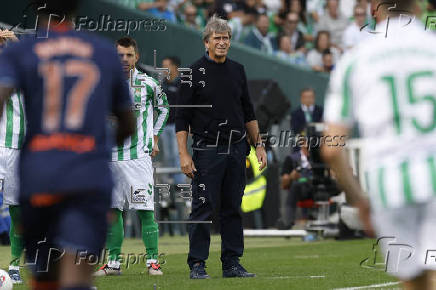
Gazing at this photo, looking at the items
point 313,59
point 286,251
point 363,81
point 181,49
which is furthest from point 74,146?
point 313,59

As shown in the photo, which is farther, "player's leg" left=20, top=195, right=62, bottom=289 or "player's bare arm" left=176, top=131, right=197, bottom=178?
"player's bare arm" left=176, top=131, right=197, bottom=178

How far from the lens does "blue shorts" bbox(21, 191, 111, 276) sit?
4.77 metres

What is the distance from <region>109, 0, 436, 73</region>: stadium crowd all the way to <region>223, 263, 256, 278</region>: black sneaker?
10552mm

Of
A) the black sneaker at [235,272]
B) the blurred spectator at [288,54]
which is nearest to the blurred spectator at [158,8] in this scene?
the blurred spectator at [288,54]

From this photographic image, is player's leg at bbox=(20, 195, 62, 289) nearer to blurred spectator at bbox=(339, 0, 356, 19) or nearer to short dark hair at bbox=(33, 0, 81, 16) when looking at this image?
short dark hair at bbox=(33, 0, 81, 16)

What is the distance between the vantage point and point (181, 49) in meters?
20.9

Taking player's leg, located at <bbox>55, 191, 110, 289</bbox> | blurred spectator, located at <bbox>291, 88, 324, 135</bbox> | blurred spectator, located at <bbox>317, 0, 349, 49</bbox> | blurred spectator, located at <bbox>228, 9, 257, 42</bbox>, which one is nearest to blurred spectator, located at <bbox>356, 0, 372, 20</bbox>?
blurred spectator, located at <bbox>317, 0, 349, 49</bbox>

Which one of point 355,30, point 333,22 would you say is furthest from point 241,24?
point 333,22

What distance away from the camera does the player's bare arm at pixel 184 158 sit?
10.6 metres

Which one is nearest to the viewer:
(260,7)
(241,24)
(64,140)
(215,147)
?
(64,140)

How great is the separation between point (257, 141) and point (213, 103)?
611 millimetres

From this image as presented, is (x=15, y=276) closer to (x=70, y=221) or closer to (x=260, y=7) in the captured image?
(x=70, y=221)

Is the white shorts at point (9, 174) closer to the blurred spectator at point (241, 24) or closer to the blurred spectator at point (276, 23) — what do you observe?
the blurred spectator at point (241, 24)

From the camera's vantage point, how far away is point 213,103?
1062cm
